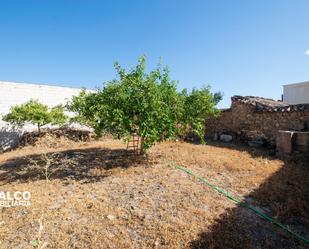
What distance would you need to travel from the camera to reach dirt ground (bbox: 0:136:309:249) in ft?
11.9

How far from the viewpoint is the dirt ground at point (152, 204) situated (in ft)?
11.9

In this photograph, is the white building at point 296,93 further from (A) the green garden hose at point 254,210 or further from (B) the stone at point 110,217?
(B) the stone at point 110,217

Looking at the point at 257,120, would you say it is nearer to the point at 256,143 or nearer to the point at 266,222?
the point at 256,143

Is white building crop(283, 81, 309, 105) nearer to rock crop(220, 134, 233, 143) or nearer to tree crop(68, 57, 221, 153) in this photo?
rock crop(220, 134, 233, 143)

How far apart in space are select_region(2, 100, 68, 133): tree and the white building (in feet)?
59.3

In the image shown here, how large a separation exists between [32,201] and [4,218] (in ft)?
2.03

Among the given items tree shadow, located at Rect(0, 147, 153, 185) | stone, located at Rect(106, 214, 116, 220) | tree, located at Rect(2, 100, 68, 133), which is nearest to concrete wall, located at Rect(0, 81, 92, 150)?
tree, located at Rect(2, 100, 68, 133)

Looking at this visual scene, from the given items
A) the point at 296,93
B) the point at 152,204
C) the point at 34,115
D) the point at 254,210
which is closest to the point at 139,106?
the point at 152,204

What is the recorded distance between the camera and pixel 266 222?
13.8 ft

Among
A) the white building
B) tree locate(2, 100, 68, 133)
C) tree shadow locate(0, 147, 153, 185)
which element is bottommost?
tree shadow locate(0, 147, 153, 185)

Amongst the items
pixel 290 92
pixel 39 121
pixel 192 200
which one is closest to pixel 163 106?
pixel 192 200

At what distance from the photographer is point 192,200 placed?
4844mm

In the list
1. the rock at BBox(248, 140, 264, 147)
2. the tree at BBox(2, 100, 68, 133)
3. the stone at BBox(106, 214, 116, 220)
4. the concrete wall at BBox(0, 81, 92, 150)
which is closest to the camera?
the stone at BBox(106, 214, 116, 220)

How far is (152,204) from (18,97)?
11006 mm
